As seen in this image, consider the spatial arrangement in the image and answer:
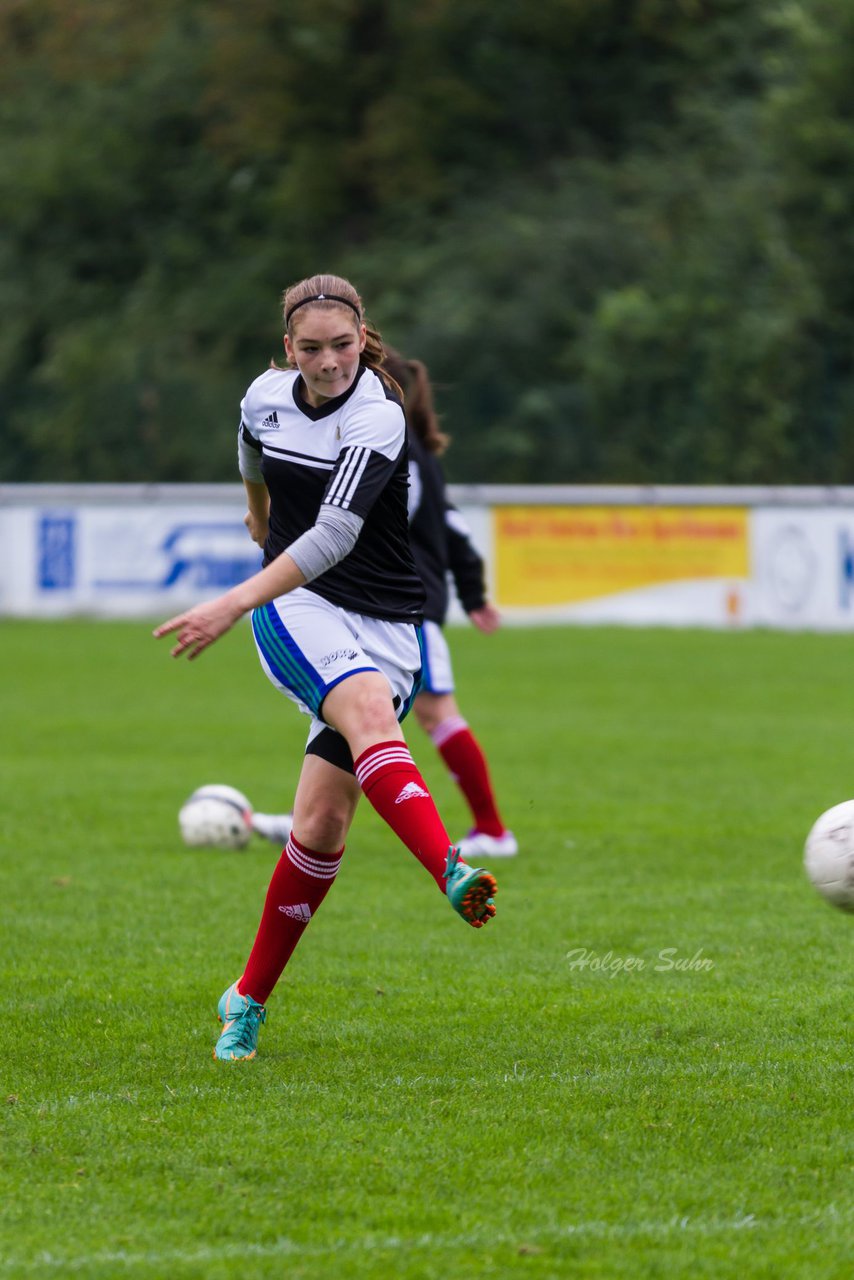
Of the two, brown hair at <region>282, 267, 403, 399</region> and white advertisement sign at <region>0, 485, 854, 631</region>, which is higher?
brown hair at <region>282, 267, 403, 399</region>

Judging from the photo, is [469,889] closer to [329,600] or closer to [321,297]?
[329,600]

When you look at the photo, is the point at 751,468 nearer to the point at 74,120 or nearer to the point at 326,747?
the point at 74,120

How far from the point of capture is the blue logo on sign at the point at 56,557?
21.8 metres

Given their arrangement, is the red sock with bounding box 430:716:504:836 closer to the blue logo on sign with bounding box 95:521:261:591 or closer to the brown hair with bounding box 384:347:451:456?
the brown hair with bounding box 384:347:451:456

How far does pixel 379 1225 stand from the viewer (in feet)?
11.7

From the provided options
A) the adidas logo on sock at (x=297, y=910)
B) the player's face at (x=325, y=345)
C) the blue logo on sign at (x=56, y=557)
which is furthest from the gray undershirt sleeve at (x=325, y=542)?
the blue logo on sign at (x=56, y=557)

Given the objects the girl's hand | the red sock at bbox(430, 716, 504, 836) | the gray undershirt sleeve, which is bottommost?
the red sock at bbox(430, 716, 504, 836)

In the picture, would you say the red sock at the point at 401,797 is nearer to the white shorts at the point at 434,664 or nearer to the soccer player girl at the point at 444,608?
the soccer player girl at the point at 444,608

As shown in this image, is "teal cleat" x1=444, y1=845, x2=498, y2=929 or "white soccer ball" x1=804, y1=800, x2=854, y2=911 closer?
"teal cleat" x1=444, y1=845, x2=498, y2=929

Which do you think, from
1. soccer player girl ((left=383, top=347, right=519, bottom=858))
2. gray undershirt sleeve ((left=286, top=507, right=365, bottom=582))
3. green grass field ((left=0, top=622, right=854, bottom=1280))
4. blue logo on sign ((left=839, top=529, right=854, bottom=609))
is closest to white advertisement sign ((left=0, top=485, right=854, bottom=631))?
blue logo on sign ((left=839, top=529, right=854, bottom=609))

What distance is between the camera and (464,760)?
802cm

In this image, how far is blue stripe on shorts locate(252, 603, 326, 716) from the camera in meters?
4.68

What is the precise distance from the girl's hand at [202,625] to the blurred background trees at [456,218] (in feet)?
71.3

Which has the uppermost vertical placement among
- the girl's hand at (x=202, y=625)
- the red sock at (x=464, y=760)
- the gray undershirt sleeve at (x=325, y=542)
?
the gray undershirt sleeve at (x=325, y=542)
